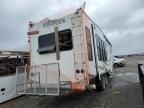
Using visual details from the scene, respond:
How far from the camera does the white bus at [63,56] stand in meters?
8.91

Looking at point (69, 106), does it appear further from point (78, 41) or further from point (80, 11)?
point (80, 11)

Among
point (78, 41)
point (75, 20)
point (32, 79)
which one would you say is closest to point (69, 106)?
point (32, 79)

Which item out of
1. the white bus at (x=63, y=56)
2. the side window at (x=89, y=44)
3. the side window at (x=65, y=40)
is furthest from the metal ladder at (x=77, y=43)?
the side window at (x=89, y=44)

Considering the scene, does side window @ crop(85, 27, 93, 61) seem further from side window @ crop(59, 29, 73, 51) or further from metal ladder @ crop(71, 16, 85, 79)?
side window @ crop(59, 29, 73, 51)

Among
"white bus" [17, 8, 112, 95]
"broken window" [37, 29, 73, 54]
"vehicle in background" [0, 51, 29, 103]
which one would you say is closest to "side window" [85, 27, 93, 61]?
"white bus" [17, 8, 112, 95]

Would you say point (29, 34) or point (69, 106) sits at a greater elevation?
point (29, 34)

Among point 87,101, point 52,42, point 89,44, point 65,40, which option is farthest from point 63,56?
point 87,101

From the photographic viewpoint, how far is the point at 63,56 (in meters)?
9.75

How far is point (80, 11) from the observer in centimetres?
935

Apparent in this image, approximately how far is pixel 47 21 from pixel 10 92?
415 cm

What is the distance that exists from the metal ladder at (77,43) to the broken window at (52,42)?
233 mm

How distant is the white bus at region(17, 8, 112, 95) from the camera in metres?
8.91

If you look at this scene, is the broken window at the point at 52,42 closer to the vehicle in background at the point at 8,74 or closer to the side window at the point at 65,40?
the side window at the point at 65,40

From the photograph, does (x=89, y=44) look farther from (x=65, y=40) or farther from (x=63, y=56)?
(x=63, y=56)
